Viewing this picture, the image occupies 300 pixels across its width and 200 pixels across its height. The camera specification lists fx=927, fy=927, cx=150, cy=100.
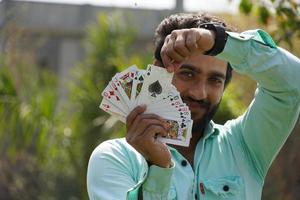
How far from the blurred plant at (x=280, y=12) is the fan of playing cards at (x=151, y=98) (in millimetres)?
2448

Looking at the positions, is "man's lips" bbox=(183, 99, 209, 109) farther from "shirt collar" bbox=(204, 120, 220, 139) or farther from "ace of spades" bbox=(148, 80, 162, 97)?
"ace of spades" bbox=(148, 80, 162, 97)

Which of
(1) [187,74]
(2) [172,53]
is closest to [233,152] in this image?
(1) [187,74]

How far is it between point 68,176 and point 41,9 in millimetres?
7094

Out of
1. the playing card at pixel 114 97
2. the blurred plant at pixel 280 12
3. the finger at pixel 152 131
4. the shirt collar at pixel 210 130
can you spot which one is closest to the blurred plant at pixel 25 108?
the blurred plant at pixel 280 12

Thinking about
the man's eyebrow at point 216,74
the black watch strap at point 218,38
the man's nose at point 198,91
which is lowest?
the man's nose at point 198,91

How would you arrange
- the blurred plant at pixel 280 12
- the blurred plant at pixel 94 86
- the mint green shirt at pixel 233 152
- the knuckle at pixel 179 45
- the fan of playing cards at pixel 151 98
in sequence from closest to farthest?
1. the knuckle at pixel 179 45
2. the fan of playing cards at pixel 151 98
3. the mint green shirt at pixel 233 152
4. the blurred plant at pixel 280 12
5. the blurred plant at pixel 94 86

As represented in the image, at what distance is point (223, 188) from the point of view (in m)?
3.34

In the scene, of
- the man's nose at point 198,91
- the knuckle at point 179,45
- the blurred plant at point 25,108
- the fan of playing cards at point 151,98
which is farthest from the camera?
the blurred plant at point 25,108

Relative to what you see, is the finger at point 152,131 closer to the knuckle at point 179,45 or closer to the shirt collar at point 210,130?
the knuckle at point 179,45

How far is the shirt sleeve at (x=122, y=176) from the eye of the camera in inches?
120

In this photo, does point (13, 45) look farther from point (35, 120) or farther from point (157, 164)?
point (157, 164)

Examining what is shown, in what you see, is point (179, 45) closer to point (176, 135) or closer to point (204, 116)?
point (176, 135)

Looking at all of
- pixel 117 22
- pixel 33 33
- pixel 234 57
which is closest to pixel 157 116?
pixel 234 57

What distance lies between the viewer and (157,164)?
3.05 meters
